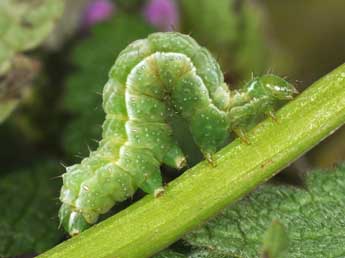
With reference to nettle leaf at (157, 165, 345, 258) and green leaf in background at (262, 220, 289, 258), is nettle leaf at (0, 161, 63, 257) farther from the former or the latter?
green leaf in background at (262, 220, 289, 258)

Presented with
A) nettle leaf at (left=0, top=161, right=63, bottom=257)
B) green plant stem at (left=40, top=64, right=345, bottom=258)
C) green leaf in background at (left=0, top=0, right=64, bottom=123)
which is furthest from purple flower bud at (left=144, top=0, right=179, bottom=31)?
green plant stem at (left=40, top=64, right=345, bottom=258)

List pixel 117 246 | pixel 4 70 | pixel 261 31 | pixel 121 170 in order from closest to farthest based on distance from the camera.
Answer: pixel 117 246 → pixel 121 170 → pixel 4 70 → pixel 261 31

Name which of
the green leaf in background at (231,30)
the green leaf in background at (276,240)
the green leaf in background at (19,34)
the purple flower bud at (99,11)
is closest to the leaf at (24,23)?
the green leaf in background at (19,34)

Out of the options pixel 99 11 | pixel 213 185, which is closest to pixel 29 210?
pixel 213 185

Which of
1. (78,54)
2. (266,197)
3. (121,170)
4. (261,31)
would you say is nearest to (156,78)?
(121,170)

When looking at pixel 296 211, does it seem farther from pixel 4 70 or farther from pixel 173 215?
pixel 4 70

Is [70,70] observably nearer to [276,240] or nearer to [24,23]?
[24,23]
